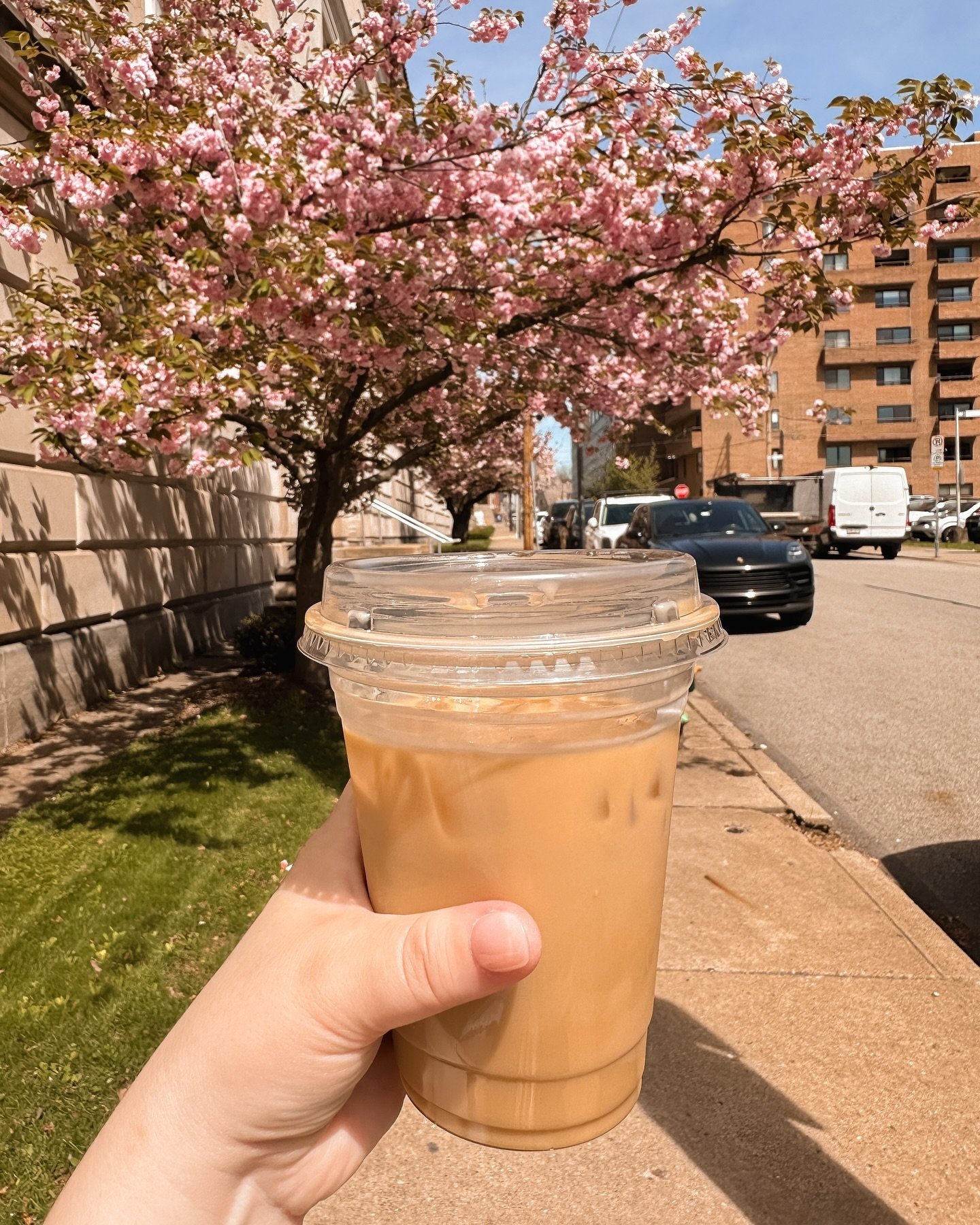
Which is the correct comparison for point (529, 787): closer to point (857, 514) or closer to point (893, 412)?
point (857, 514)

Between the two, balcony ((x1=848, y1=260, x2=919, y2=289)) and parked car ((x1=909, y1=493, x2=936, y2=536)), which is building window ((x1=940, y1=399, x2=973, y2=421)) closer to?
balcony ((x1=848, y1=260, x2=919, y2=289))

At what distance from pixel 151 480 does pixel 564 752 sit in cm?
1095

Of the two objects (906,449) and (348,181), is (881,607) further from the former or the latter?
(906,449)

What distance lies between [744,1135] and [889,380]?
66868 millimetres

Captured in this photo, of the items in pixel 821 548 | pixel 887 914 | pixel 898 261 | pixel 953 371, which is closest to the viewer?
pixel 887 914

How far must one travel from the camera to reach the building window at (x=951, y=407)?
6138 cm

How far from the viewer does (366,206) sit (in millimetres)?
6469

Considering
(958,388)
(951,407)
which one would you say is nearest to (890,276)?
(958,388)

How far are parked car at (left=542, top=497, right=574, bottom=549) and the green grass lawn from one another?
28822mm

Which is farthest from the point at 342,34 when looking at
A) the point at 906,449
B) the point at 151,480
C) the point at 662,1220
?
the point at 906,449

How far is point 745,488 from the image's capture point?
29.2m

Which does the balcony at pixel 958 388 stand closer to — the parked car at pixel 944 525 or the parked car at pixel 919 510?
the parked car at pixel 919 510

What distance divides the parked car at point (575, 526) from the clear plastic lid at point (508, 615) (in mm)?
27887

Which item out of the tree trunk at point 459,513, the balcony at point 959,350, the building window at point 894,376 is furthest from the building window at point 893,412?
the tree trunk at point 459,513
